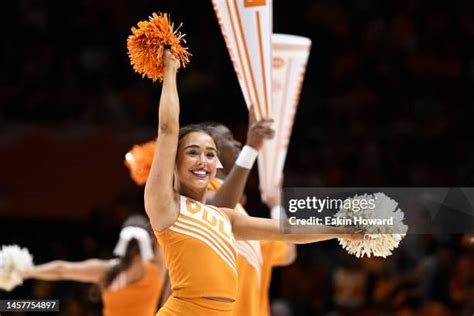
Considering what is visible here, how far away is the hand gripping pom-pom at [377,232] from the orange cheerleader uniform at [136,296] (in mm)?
1500

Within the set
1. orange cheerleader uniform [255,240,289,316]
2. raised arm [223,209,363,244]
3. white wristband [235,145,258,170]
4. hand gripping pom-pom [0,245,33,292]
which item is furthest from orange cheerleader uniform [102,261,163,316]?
raised arm [223,209,363,244]

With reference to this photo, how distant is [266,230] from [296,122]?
270cm

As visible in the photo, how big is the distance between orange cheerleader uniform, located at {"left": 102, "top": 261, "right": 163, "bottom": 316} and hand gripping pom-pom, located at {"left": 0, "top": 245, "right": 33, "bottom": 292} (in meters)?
0.39

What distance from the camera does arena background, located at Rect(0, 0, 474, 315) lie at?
468 cm

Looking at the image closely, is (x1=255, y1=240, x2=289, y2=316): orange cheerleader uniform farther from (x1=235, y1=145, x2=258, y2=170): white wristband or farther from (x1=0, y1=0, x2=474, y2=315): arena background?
(x1=235, y1=145, x2=258, y2=170): white wristband

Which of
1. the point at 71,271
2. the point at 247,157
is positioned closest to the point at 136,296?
the point at 71,271

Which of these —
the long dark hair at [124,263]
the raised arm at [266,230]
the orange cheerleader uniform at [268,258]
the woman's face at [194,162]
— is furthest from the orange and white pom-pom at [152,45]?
the long dark hair at [124,263]

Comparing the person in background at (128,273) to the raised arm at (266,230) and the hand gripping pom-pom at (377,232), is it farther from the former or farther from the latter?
the hand gripping pom-pom at (377,232)

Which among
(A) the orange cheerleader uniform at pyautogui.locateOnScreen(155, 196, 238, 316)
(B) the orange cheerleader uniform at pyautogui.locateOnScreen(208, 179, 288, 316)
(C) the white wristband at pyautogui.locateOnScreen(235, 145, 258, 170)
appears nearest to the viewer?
(A) the orange cheerleader uniform at pyautogui.locateOnScreen(155, 196, 238, 316)

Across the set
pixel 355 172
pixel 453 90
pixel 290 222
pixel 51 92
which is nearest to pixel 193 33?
pixel 51 92

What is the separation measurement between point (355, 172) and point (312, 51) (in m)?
0.86

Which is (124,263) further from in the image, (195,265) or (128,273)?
(195,265)

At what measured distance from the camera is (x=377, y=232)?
2830 millimetres

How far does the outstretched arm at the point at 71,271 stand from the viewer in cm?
399
